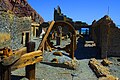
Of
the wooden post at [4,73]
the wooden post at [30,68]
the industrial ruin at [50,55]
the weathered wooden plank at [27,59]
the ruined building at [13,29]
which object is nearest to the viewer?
the wooden post at [4,73]

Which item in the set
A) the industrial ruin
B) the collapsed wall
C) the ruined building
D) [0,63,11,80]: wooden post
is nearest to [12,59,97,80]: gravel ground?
the industrial ruin

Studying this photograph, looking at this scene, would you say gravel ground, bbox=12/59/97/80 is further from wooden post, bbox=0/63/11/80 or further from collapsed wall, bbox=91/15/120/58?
collapsed wall, bbox=91/15/120/58

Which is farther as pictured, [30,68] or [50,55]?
[50,55]

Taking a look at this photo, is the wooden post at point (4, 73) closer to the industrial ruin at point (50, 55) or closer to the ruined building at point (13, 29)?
the industrial ruin at point (50, 55)

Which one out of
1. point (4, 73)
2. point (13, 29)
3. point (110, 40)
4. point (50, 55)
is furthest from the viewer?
point (110, 40)

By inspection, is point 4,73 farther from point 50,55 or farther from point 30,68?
point 50,55

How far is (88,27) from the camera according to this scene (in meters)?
44.9

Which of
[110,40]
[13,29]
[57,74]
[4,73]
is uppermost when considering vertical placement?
[13,29]

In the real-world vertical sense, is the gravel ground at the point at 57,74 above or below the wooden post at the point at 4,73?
below

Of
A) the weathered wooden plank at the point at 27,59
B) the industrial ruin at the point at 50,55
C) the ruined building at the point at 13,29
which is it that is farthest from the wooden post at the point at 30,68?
the ruined building at the point at 13,29

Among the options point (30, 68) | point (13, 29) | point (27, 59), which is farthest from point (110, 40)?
point (27, 59)

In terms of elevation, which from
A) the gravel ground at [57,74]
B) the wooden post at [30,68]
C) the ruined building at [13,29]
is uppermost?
the ruined building at [13,29]

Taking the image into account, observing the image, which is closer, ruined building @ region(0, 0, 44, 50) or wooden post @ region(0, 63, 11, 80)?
wooden post @ region(0, 63, 11, 80)

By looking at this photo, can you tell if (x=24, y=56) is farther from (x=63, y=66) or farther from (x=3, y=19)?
(x=3, y=19)
